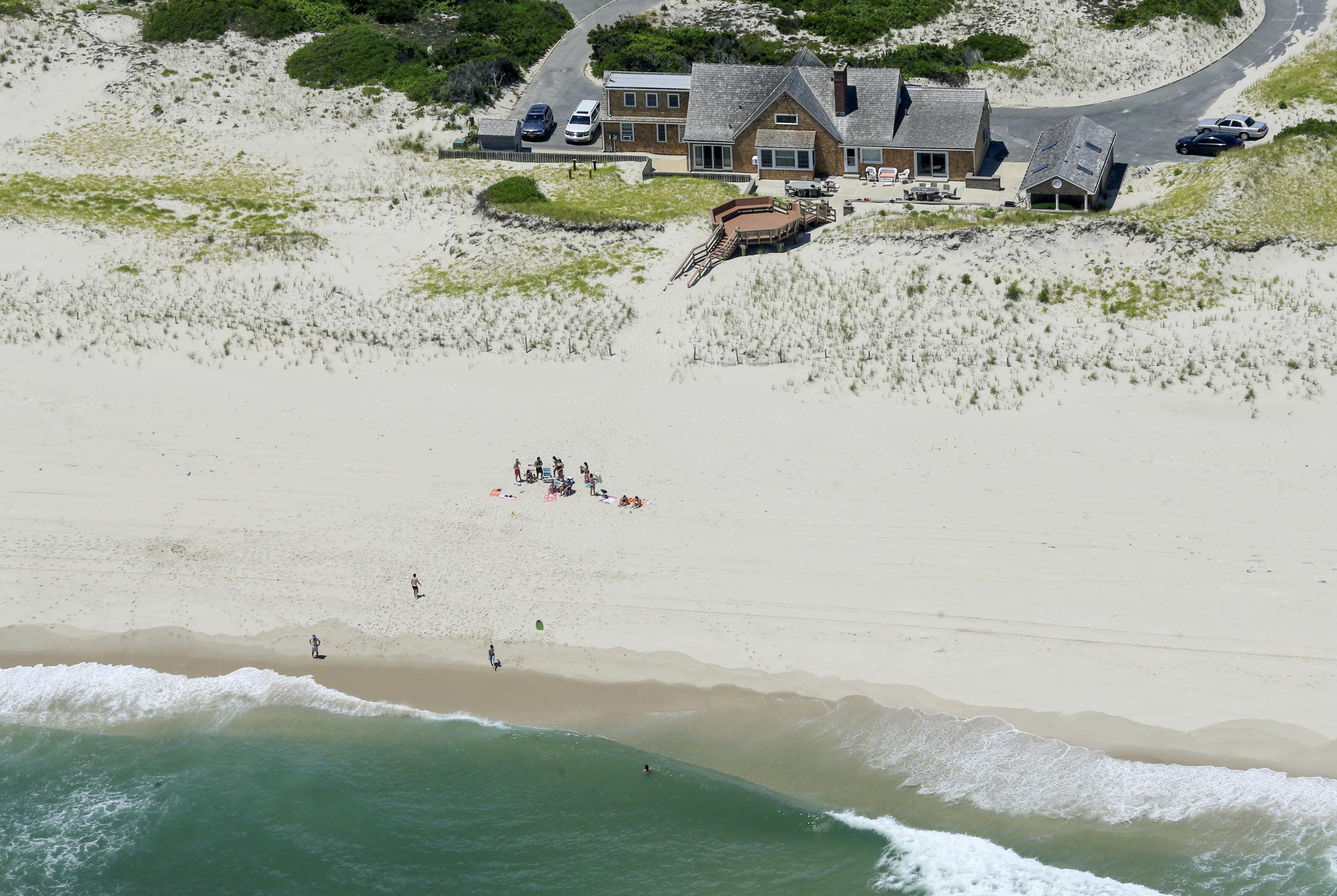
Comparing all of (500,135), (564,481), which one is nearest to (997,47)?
(500,135)

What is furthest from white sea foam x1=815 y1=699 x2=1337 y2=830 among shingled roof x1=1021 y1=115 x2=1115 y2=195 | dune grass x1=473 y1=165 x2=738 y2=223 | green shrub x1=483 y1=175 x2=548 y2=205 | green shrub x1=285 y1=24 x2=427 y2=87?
green shrub x1=285 y1=24 x2=427 y2=87

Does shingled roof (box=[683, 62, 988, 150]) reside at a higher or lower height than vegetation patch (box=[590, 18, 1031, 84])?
lower

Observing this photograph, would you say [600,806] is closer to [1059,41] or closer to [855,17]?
[1059,41]

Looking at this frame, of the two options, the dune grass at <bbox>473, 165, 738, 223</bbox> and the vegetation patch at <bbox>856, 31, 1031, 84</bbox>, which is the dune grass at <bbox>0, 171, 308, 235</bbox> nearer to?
the dune grass at <bbox>473, 165, 738, 223</bbox>

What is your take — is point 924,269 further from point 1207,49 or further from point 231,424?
point 1207,49

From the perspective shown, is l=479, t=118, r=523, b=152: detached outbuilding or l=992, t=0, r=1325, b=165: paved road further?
l=479, t=118, r=523, b=152: detached outbuilding

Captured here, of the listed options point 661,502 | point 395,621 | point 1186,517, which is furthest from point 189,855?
point 1186,517
